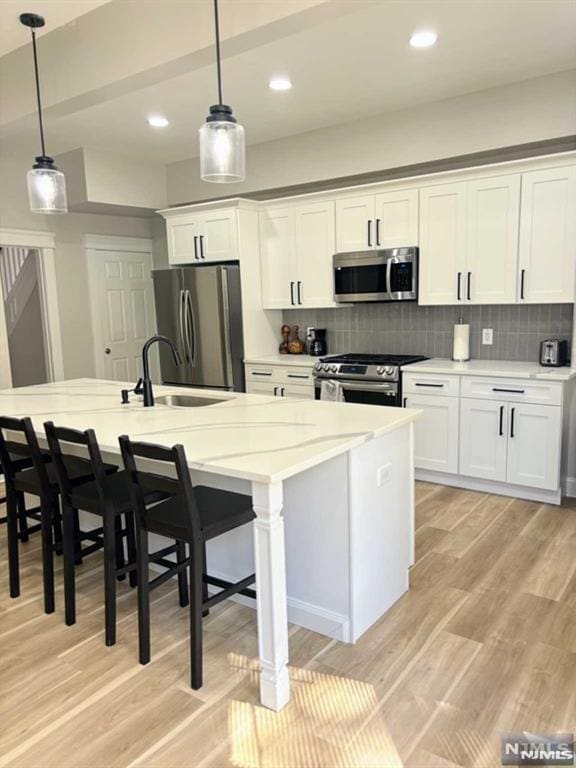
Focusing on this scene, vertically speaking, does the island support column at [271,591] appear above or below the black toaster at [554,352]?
below

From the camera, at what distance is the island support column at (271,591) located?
1840 mm

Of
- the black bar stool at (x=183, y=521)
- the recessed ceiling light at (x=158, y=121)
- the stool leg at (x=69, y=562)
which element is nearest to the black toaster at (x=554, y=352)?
the black bar stool at (x=183, y=521)

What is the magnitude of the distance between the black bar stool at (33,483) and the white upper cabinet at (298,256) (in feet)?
9.56

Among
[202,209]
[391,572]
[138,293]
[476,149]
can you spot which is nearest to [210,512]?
[391,572]

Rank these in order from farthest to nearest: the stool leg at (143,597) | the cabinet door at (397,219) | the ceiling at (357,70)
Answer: the cabinet door at (397,219) → the ceiling at (357,70) → the stool leg at (143,597)

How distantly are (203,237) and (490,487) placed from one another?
11.3ft

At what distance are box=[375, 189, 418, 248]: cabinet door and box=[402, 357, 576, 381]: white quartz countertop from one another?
993 millimetres

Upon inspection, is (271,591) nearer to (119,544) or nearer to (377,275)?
(119,544)

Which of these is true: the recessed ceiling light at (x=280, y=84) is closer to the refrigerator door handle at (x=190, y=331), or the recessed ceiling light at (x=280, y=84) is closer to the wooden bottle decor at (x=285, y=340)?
the refrigerator door handle at (x=190, y=331)

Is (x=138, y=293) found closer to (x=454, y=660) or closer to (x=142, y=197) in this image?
(x=142, y=197)

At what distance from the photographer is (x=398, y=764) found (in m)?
1.72

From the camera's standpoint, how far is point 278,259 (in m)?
5.33

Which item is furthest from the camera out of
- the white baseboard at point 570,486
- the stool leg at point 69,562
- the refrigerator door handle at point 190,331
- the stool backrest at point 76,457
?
the refrigerator door handle at point 190,331

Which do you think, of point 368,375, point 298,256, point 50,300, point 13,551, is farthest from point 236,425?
point 50,300
